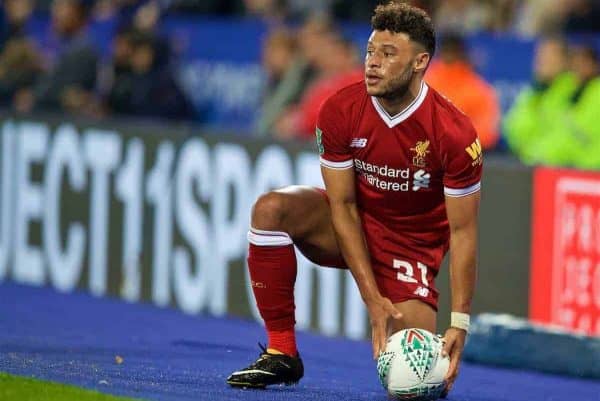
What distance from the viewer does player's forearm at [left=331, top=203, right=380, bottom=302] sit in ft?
23.0

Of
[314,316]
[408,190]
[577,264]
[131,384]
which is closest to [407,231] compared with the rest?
[408,190]

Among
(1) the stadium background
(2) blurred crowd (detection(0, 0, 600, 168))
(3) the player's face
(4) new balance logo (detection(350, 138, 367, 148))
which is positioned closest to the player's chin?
(3) the player's face

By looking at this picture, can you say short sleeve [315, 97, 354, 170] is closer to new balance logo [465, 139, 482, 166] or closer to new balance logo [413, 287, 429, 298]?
new balance logo [465, 139, 482, 166]

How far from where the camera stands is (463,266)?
6887 millimetres

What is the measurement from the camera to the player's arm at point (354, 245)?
6.88 m

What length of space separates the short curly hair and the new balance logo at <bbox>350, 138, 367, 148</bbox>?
547mm

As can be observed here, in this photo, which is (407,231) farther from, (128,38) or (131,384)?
(128,38)

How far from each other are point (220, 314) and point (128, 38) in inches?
124

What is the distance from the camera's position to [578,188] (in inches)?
369

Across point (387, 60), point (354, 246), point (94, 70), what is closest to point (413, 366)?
point (354, 246)

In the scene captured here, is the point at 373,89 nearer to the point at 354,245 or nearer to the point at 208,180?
the point at 354,245

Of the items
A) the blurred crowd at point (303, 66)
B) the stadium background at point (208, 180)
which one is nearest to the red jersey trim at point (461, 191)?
the stadium background at point (208, 180)

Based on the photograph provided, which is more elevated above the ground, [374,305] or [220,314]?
[374,305]

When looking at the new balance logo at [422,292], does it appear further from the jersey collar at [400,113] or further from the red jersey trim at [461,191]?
the jersey collar at [400,113]
